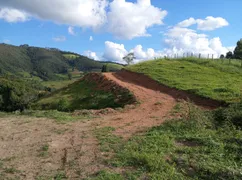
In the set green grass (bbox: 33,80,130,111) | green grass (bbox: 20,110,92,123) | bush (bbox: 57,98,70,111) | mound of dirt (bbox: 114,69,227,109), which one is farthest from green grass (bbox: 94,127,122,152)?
bush (bbox: 57,98,70,111)

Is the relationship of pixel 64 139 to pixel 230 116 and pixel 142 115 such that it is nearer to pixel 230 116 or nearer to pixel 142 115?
pixel 142 115

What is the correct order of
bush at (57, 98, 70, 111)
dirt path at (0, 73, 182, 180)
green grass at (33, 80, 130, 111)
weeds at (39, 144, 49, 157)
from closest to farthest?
dirt path at (0, 73, 182, 180)
weeds at (39, 144, 49, 157)
green grass at (33, 80, 130, 111)
bush at (57, 98, 70, 111)

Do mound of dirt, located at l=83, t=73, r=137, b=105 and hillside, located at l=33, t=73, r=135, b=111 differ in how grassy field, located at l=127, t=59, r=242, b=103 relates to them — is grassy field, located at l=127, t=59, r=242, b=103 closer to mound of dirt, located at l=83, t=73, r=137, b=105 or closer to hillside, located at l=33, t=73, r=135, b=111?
mound of dirt, located at l=83, t=73, r=137, b=105

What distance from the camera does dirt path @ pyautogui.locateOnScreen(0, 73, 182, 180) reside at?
6.37m

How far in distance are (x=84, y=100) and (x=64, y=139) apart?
10711 millimetres

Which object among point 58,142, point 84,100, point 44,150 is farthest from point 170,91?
point 44,150

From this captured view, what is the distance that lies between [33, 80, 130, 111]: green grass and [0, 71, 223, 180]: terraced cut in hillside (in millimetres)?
2849

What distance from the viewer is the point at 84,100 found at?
19344 millimetres

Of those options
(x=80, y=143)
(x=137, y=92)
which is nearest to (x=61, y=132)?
(x=80, y=143)

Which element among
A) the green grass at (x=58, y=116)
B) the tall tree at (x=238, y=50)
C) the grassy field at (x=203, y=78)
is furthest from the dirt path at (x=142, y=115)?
the tall tree at (x=238, y=50)

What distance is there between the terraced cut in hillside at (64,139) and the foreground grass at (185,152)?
64 cm

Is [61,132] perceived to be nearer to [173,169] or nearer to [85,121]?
[85,121]

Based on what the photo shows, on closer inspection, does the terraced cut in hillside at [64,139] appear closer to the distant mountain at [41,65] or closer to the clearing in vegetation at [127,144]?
the clearing in vegetation at [127,144]

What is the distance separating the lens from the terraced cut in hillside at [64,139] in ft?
20.9
